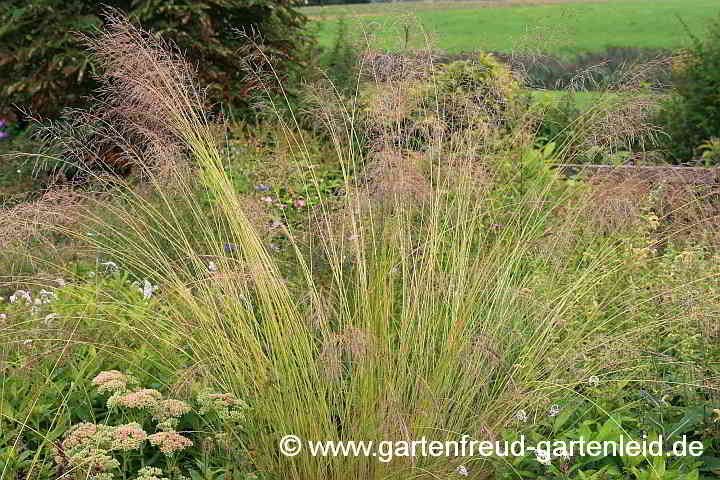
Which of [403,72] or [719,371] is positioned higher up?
[403,72]

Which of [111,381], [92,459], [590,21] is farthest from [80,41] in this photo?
[590,21]

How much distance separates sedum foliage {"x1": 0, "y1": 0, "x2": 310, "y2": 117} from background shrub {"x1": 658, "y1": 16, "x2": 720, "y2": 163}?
12.4ft

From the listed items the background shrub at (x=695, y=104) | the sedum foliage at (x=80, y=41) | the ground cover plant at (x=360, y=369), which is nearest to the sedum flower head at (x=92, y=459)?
the ground cover plant at (x=360, y=369)

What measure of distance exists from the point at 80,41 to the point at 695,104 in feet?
18.7

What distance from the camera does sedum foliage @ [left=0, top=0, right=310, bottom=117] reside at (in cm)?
728

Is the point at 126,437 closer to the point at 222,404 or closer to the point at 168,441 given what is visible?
the point at 168,441

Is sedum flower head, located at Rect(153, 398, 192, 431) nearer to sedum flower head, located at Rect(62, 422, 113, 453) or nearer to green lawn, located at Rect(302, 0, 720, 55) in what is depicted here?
sedum flower head, located at Rect(62, 422, 113, 453)

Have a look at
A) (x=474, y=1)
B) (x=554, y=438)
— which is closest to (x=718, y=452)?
(x=554, y=438)

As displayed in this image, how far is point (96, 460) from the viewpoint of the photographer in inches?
87.5

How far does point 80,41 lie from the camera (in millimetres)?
7395

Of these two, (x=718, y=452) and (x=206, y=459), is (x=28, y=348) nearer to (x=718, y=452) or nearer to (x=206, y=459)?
(x=206, y=459)

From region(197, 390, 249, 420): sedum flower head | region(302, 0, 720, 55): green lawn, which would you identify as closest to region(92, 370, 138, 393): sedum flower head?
region(197, 390, 249, 420): sedum flower head

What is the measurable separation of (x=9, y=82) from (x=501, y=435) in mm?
6707

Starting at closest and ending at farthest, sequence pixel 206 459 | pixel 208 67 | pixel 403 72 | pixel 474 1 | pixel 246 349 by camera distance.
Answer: pixel 206 459 < pixel 246 349 < pixel 403 72 < pixel 208 67 < pixel 474 1
